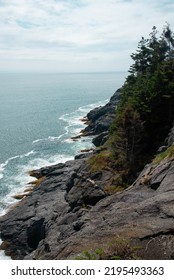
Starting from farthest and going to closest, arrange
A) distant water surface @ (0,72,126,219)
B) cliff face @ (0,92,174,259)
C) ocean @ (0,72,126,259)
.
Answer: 1. distant water surface @ (0,72,126,219)
2. ocean @ (0,72,126,259)
3. cliff face @ (0,92,174,259)

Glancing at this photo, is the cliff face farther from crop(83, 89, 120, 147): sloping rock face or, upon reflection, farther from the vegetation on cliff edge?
crop(83, 89, 120, 147): sloping rock face

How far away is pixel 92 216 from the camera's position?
24.0m

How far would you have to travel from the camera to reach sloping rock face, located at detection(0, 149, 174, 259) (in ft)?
45.2

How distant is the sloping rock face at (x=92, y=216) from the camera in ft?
45.2

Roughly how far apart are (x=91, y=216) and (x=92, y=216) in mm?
96

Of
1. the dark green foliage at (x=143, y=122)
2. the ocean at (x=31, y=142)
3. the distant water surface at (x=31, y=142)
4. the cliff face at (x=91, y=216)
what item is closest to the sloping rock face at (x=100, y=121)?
the distant water surface at (x=31, y=142)

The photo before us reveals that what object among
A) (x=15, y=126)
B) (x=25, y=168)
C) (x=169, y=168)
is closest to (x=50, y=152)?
(x=25, y=168)

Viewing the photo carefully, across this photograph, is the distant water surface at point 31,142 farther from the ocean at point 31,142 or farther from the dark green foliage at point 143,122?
the dark green foliage at point 143,122

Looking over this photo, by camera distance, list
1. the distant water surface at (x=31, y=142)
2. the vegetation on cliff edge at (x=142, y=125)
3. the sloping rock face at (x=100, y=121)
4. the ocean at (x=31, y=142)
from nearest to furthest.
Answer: the vegetation on cliff edge at (x=142, y=125)
the ocean at (x=31, y=142)
the distant water surface at (x=31, y=142)
the sloping rock face at (x=100, y=121)

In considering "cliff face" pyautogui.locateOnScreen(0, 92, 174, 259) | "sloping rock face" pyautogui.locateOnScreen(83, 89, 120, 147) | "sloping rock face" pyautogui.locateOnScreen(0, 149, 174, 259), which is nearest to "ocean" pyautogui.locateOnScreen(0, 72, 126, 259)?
"sloping rock face" pyautogui.locateOnScreen(83, 89, 120, 147)

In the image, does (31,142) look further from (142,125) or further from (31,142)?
(142,125)

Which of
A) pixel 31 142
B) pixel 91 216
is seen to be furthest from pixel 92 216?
pixel 31 142

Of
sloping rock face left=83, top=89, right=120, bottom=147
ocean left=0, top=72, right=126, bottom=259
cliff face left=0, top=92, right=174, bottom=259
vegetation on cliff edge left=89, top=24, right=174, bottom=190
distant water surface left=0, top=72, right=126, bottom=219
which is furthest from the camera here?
sloping rock face left=83, top=89, right=120, bottom=147
